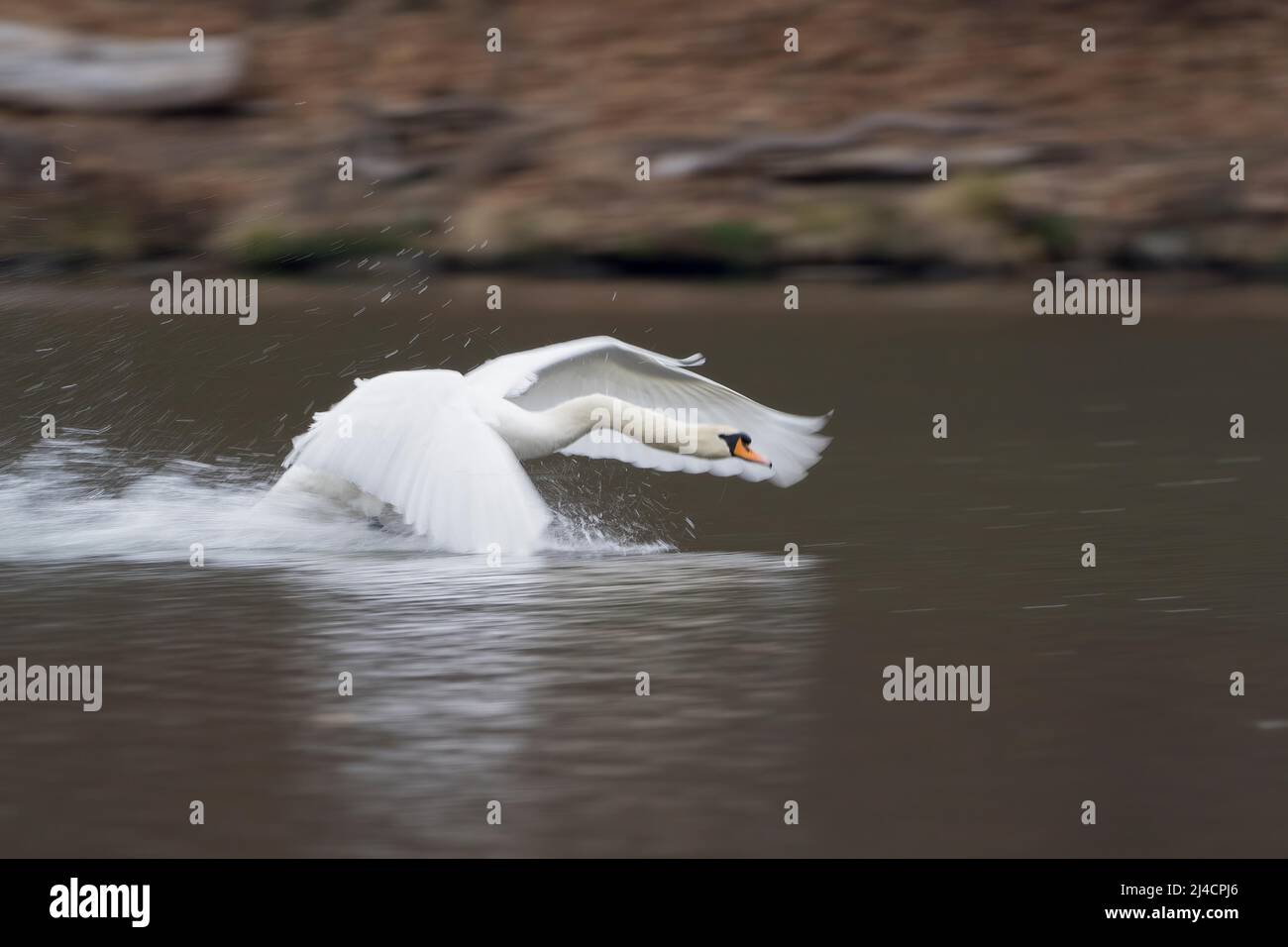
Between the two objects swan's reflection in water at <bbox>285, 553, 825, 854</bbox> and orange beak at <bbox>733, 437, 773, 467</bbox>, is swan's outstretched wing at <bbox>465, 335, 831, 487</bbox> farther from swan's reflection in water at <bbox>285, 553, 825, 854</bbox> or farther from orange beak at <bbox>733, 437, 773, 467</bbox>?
swan's reflection in water at <bbox>285, 553, 825, 854</bbox>

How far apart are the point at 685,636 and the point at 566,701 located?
3.57 ft

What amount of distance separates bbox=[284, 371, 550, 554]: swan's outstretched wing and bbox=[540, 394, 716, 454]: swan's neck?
508 millimetres

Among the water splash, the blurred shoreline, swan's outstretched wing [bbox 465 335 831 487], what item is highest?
the blurred shoreline

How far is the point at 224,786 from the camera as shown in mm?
6125

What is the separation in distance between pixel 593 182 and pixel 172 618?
57.7ft

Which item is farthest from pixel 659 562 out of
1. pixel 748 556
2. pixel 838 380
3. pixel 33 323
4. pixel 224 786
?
pixel 33 323

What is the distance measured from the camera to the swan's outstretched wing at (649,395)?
1008 centimetres

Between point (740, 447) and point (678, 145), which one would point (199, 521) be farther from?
point (678, 145)

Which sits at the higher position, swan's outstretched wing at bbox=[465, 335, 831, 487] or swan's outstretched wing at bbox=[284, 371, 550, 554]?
swan's outstretched wing at bbox=[465, 335, 831, 487]

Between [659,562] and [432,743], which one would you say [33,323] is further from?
[432,743]

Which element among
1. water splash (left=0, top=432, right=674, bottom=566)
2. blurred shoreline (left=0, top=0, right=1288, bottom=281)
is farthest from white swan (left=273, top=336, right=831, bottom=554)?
blurred shoreline (left=0, top=0, right=1288, bottom=281)

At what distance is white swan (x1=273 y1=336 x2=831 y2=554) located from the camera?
353 inches

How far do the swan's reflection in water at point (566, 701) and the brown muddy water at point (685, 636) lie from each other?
0.8 inches

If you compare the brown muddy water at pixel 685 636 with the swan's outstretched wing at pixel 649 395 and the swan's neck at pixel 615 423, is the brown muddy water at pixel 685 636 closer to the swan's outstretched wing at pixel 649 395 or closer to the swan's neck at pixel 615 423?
the swan's outstretched wing at pixel 649 395
